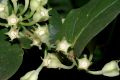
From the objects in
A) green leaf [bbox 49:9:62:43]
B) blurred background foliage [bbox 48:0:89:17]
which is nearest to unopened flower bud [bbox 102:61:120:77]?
green leaf [bbox 49:9:62:43]

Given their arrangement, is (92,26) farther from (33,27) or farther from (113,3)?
(33,27)

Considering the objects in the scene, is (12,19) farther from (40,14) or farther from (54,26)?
(54,26)

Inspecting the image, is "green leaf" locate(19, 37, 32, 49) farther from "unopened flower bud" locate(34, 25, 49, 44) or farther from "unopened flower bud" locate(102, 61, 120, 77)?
"unopened flower bud" locate(102, 61, 120, 77)

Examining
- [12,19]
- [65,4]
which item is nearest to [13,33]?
[12,19]

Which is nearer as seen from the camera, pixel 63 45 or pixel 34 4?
pixel 63 45

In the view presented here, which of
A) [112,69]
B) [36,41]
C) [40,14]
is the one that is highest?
[40,14]

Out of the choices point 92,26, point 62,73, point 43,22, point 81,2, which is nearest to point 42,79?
point 62,73
